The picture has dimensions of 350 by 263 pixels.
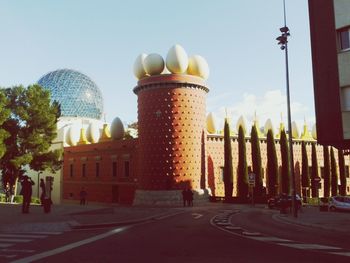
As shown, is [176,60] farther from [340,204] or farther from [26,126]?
[340,204]

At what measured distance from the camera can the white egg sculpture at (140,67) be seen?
43.4 meters

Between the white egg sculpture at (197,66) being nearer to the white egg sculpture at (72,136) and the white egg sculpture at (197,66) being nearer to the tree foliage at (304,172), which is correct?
the tree foliage at (304,172)

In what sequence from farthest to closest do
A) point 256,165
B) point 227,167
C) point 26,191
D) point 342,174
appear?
point 342,174 < point 227,167 < point 256,165 < point 26,191

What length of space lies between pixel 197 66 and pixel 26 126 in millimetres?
19253

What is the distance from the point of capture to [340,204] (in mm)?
30438

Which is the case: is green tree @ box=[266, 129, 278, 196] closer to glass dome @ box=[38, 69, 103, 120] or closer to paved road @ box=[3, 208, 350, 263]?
paved road @ box=[3, 208, 350, 263]

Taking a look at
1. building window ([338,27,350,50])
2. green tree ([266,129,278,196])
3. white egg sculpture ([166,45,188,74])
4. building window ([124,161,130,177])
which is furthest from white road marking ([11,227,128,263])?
green tree ([266,129,278,196])

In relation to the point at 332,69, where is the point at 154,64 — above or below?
above

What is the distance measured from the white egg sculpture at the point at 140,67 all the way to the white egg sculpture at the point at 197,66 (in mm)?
4970

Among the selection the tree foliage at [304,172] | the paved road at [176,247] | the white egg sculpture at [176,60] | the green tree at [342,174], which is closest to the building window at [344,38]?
the paved road at [176,247]

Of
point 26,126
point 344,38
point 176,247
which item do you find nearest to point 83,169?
point 26,126

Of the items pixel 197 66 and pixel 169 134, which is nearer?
pixel 169 134

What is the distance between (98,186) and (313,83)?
116 ft

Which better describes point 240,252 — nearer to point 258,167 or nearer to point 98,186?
point 258,167
